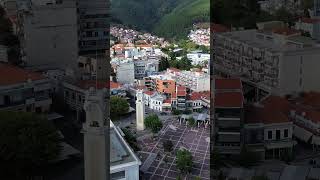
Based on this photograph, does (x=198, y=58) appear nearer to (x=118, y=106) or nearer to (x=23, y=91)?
(x=118, y=106)

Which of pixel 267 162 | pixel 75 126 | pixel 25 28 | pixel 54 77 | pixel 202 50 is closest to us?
pixel 202 50

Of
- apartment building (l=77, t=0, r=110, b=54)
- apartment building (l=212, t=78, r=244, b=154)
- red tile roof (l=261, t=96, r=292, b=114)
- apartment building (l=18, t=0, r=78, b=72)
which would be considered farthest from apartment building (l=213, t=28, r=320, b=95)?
apartment building (l=18, t=0, r=78, b=72)

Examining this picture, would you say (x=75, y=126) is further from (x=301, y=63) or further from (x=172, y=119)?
(x=301, y=63)

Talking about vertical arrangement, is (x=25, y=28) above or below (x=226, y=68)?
above

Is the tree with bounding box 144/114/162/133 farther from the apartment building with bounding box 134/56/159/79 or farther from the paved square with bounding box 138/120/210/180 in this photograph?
the apartment building with bounding box 134/56/159/79

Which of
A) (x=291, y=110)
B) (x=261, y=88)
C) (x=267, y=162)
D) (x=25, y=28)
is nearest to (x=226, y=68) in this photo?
(x=261, y=88)
